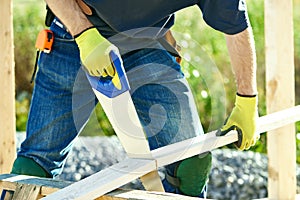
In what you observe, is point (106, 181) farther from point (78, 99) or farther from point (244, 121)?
point (244, 121)

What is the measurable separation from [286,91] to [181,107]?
3.03 feet

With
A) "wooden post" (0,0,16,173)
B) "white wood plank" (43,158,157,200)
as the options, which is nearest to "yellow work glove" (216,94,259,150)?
"white wood plank" (43,158,157,200)

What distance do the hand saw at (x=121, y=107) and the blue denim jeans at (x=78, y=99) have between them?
0.37m

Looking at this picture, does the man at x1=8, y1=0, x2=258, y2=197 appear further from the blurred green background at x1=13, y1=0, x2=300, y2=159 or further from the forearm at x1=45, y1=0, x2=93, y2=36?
the blurred green background at x1=13, y1=0, x2=300, y2=159

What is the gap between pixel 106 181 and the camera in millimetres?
2529

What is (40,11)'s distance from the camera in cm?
741

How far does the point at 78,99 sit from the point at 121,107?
450mm

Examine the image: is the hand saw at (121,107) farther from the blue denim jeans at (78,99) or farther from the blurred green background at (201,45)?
the blurred green background at (201,45)

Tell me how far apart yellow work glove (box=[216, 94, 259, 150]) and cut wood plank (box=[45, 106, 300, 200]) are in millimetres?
26

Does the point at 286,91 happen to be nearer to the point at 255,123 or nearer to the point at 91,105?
the point at 255,123

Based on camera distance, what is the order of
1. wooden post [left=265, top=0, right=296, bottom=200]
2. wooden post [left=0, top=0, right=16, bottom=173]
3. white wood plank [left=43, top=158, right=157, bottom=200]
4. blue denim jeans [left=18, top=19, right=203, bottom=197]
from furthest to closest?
wooden post [left=265, top=0, right=296, bottom=200] < wooden post [left=0, top=0, right=16, bottom=173] < blue denim jeans [left=18, top=19, right=203, bottom=197] < white wood plank [left=43, top=158, right=157, bottom=200]

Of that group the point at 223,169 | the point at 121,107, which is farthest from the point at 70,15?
the point at 223,169

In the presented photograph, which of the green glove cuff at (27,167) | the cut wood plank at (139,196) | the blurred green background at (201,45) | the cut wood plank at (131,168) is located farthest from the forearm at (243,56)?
the blurred green background at (201,45)

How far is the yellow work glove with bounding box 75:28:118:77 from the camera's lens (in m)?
2.52
